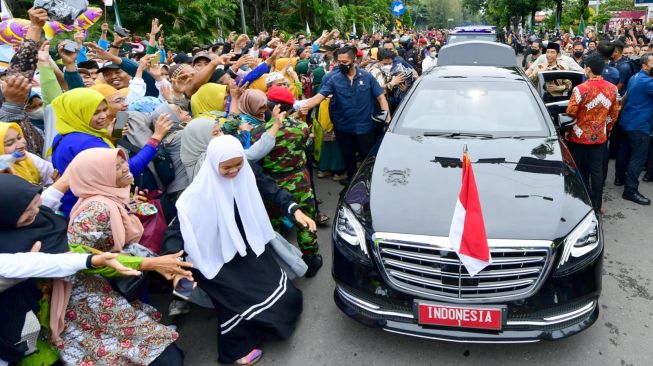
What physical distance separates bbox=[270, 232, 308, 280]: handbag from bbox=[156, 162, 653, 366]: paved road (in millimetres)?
287

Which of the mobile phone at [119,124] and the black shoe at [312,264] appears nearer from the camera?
the mobile phone at [119,124]

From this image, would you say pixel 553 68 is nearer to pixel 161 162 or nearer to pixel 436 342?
pixel 436 342

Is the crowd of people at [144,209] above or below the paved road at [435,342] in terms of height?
above

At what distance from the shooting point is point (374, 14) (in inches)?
1177

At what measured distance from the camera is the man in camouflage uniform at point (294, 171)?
370 cm

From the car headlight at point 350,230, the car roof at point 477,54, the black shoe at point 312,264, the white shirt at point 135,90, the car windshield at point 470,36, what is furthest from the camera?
the car windshield at point 470,36

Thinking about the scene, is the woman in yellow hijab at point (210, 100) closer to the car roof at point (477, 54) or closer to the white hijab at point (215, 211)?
the white hijab at point (215, 211)

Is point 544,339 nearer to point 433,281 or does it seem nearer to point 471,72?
point 433,281

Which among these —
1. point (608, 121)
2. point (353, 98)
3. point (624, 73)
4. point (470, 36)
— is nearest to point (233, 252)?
point (353, 98)

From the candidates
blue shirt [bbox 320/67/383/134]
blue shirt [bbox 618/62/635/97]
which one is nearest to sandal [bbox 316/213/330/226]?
blue shirt [bbox 320/67/383/134]

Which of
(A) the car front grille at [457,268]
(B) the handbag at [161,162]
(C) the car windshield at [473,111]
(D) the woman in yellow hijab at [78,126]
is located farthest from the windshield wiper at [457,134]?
(D) the woman in yellow hijab at [78,126]

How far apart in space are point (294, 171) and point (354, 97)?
1.70m

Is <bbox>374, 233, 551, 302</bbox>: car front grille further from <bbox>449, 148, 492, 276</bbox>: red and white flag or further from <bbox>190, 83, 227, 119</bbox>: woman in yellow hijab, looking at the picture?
<bbox>190, 83, 227, 119</bbox>: woman in yellow hijab

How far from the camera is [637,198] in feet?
16.7
